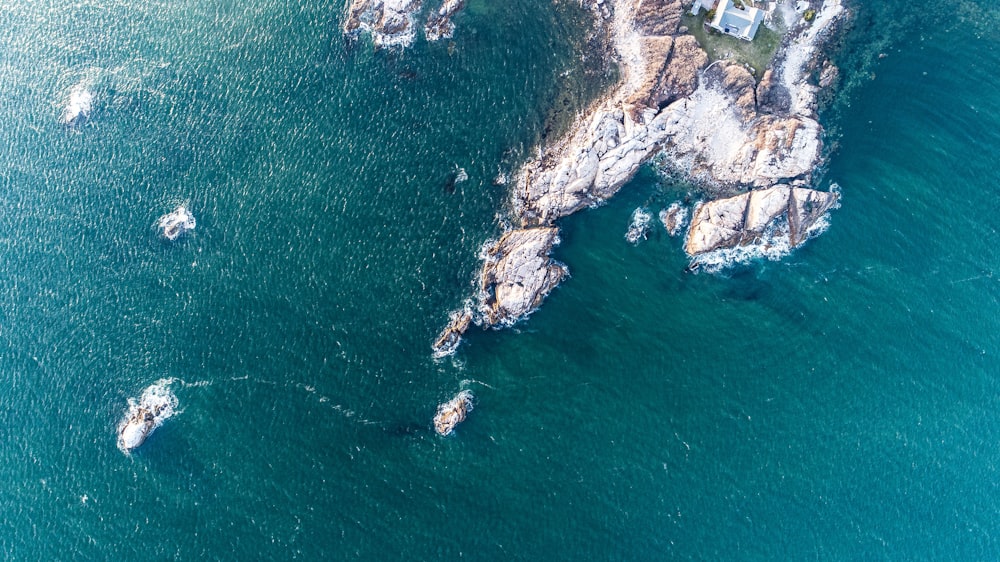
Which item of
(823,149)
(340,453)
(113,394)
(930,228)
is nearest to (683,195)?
(823,149)

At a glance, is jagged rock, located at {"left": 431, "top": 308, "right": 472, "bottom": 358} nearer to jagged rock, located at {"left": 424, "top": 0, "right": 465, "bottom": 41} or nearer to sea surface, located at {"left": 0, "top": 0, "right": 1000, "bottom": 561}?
sea surface, located at {"left": 0, "top": 0, "right": 1000, "bottom": 561}

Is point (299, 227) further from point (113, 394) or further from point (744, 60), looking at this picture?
point (744, 60)

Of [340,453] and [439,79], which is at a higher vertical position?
[439,79]

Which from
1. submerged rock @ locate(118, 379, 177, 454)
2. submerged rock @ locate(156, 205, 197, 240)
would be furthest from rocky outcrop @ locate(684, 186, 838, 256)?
submerged rock @ locate(118, 379, 177, 454)

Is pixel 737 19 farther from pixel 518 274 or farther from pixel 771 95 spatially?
pixel 518 274

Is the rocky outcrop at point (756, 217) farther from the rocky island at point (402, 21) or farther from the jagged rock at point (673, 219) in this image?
the rocky island at point (402, 21)

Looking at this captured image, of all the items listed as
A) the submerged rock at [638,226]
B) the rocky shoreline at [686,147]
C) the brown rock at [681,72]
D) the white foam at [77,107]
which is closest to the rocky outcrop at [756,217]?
the rocky shoreline at [686,147]
